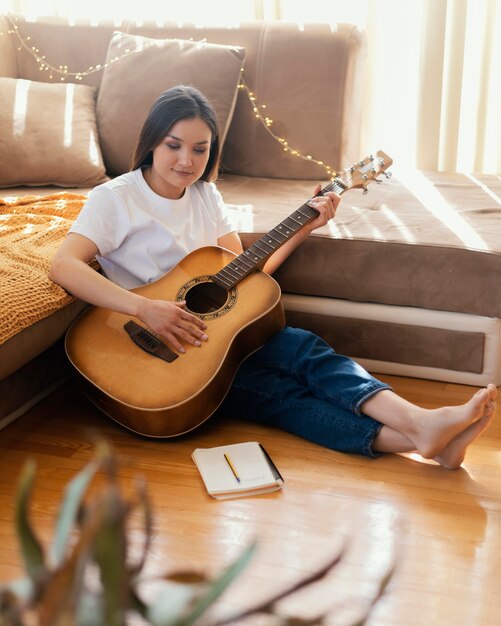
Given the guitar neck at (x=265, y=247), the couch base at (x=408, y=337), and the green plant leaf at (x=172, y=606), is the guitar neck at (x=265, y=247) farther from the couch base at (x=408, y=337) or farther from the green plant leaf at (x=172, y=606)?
the green plant leaf at (x=172, y=606)

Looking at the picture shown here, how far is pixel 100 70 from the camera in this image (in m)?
2.94

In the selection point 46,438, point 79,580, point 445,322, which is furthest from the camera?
point 445,322

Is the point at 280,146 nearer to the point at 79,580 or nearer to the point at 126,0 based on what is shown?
the point at 126,0

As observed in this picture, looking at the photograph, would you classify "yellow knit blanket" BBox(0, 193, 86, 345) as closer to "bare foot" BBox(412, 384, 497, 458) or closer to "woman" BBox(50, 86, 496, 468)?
"woman" BBox(50, 86, 496, 468)

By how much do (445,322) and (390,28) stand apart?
1471mm

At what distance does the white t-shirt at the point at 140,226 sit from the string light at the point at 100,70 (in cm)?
72

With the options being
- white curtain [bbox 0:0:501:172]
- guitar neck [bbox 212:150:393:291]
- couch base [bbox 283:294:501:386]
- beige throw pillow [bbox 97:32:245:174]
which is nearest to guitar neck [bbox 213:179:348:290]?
guitar neck [bbox 212:150:393:291]

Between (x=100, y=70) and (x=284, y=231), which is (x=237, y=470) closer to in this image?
(x=284, y=231)

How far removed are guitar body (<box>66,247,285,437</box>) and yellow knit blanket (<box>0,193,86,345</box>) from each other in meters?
0.13

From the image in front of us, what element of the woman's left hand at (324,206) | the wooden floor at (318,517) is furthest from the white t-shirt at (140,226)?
the wooden floor at (318,517)

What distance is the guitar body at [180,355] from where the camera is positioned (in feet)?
6.01

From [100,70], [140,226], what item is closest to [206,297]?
[140,226]

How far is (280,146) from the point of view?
2.83 meters

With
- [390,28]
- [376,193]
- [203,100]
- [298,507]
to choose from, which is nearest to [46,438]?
[298,507]
